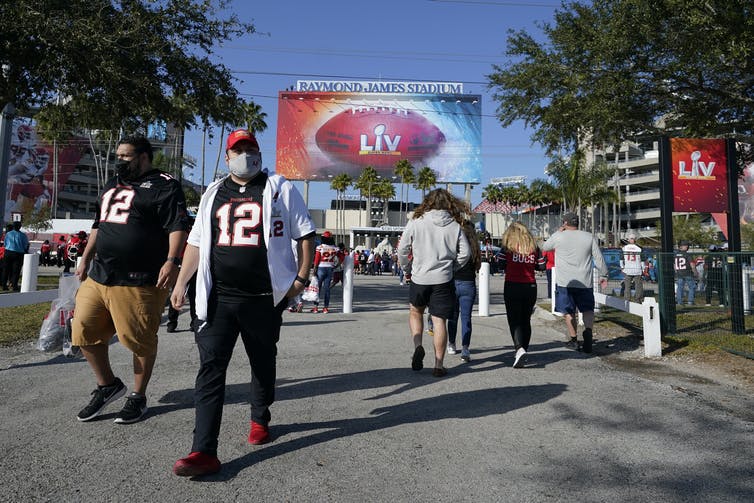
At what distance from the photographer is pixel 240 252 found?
308 cm

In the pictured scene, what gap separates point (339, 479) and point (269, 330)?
0.93 metres

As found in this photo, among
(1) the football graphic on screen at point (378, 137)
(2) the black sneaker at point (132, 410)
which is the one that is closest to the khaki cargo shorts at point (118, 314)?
(2) the black sneaker at point (132, 410)

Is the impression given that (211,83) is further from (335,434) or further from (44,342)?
(335,434)

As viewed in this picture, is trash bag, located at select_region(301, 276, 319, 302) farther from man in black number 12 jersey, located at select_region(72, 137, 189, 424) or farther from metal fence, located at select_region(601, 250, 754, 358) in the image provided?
man in black number 12 jersey, located at select_region(72, 137, 189, 424)

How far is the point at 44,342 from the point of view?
4812mm

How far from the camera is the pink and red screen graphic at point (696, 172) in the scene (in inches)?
323

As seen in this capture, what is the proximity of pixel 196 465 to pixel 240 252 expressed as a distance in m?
1.15

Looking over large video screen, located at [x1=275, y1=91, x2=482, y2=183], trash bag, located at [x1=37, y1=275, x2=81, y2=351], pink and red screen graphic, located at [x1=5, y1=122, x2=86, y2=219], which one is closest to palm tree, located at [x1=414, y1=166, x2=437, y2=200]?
large video screen, located at [x1=275, y1=91, x2=482, y2=183]

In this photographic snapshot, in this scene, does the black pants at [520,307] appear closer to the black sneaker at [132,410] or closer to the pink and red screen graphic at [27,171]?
the black sneaker at [132,410]

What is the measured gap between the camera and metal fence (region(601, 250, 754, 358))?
291 inches

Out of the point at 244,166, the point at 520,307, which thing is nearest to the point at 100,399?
the point at 244,166

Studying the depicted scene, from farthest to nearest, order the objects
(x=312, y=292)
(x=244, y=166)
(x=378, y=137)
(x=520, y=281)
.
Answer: (x=378, y=137), (x=312, y=292), (x=520, y=281), (x=244, y=166)

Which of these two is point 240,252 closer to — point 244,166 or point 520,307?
point 244,166

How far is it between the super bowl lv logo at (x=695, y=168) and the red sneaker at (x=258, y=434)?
24.8ft
